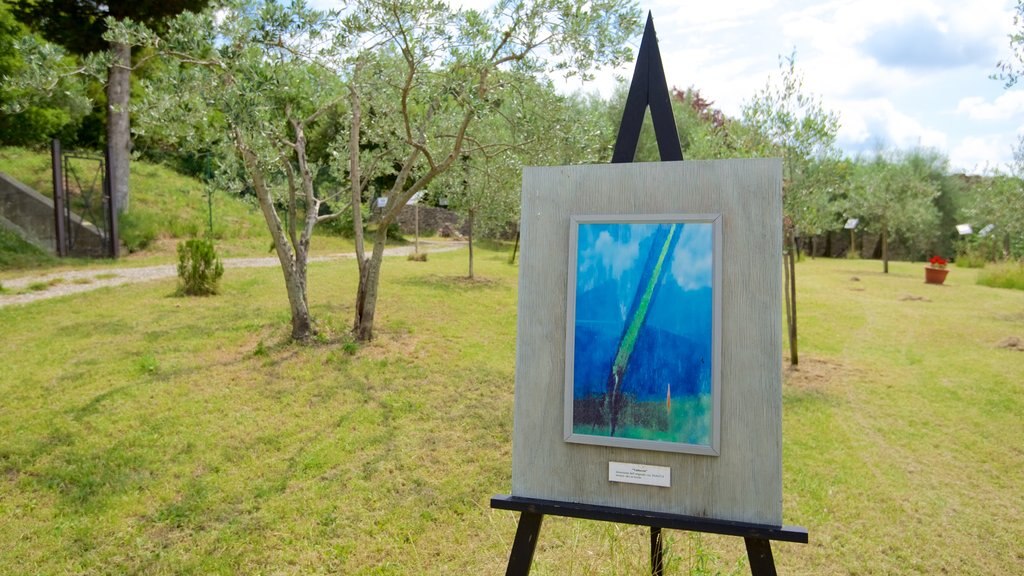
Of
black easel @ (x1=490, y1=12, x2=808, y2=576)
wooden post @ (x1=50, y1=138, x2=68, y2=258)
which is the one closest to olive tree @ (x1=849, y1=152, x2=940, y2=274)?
wooden post @ (x1=50, y1=138, x2=68, y2=258)

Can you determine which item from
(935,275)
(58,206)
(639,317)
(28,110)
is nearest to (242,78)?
(639,317)

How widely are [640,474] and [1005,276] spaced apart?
2446 centimetres

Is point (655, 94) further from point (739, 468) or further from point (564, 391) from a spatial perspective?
point (739, 468)

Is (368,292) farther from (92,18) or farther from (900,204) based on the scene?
(900,204)

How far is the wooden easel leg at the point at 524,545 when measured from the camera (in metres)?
2.83

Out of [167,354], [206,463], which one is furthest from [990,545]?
[167,354]

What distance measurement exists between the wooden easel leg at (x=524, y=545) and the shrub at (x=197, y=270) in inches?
467

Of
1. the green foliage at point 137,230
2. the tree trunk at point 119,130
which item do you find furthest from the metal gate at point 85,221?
the green foliage at point 137,230

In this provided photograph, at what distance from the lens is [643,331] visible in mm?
2783

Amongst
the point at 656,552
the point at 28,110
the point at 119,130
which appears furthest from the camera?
the point at 28,110

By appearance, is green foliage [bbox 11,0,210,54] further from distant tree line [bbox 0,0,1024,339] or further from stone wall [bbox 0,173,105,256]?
distant tree line [bbox 0,0,1024,339]

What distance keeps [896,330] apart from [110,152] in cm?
1888

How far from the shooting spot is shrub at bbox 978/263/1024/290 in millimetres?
21525

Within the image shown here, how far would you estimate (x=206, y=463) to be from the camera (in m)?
6.01
